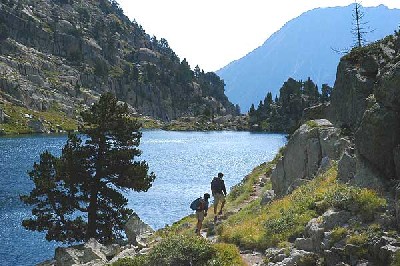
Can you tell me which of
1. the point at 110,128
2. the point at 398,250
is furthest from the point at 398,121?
the point at 110,128

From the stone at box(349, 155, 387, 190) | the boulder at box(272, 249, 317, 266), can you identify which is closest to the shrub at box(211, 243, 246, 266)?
the boulder at box(272, 249, 317, 266)

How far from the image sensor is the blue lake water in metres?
52.0

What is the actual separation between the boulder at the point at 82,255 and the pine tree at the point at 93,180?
6.42 m

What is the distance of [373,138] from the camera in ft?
70.2

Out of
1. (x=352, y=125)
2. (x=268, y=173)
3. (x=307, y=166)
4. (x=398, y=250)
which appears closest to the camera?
(x=398, y=250)

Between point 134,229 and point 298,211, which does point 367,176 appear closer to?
point 298,211

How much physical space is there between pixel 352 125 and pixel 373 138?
11.5 metres

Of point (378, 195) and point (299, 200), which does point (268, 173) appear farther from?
point (378, 195)

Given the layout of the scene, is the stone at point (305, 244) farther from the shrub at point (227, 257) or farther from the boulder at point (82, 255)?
the boulder at point (82, 255)

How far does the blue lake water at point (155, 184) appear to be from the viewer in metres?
52.0

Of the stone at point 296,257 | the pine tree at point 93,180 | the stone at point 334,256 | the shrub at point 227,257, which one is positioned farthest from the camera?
the pine tree at point 93,180

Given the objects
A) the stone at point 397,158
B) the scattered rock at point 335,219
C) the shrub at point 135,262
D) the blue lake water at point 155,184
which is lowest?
the blue lake water at point 155,184

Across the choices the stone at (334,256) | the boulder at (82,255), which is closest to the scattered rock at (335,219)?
the stone at (334,256)

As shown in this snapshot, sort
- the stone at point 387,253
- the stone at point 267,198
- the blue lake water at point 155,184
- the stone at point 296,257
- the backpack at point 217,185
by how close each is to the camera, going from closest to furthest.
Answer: the stone at point 387,253 < the stone at point 296,257 < the backpack at point 217,185 < the stone at point 267,198 < the blue lake water at point 155,184
